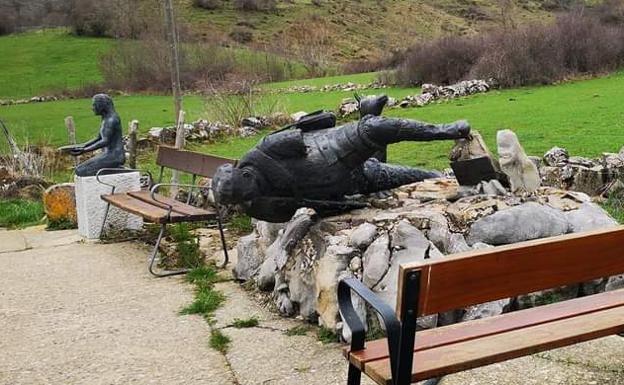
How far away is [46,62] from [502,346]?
2043 inches

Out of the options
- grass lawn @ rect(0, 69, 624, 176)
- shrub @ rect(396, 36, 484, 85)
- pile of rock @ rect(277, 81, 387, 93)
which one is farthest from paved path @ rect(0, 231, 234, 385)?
pile of rock @ rect(277, 81, 387, 93)

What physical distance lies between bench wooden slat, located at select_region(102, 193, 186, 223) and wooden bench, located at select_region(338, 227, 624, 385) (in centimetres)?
381

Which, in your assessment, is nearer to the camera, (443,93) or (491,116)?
(491,116)

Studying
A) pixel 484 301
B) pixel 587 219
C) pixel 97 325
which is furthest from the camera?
pixel 587 219

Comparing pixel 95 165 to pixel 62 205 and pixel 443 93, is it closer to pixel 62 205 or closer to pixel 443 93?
pixel 62 205

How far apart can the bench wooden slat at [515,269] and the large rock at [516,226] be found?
195 centimetres

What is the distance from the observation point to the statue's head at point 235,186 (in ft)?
17.1

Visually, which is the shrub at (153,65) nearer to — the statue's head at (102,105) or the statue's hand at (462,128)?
the statue's head at (102,105)

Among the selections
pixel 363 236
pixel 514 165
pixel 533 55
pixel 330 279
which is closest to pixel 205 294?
pixel 330 279

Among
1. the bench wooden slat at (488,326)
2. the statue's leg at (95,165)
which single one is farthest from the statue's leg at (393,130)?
the statue's leg at (95,165)

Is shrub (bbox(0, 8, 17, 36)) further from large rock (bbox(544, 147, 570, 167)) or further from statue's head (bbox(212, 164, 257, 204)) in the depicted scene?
statue's head (bbox(212, 164, 257, 204))

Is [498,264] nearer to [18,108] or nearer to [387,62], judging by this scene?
[18,108]

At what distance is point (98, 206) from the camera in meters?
8.40

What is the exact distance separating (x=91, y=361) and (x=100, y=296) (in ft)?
5.06
